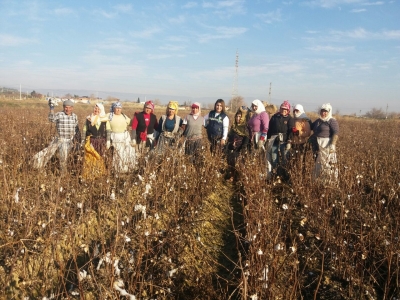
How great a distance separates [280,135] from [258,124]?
1.47ft

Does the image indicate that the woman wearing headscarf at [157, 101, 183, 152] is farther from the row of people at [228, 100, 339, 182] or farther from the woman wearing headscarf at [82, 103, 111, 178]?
the row of people at [228, 100, 339, 182]

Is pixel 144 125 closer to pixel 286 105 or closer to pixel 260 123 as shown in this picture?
pixel 260 123

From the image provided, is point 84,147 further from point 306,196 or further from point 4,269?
point 306,196

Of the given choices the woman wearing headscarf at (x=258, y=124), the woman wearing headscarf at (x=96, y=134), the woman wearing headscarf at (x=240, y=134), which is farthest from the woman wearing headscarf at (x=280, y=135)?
the woman wearing headscarf at (x=96, y=134)

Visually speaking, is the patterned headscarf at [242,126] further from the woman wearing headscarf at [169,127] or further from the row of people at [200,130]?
the woman wearing headscarf at [169,127]

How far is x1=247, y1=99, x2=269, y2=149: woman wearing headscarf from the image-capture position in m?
5.88

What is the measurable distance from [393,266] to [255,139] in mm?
3340

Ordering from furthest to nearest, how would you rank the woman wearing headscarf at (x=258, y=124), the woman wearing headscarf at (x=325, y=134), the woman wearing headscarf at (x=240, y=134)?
the woman wearing headscarf at (x=240, y=134)
the woman wearing headscarf at (x=258, y=124)
the woman wearing headscarf at (x=325, y=134)

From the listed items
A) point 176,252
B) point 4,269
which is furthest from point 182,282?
point 4,269

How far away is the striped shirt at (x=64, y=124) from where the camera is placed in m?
5.20

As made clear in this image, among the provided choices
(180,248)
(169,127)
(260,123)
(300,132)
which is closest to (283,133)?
(300,132)

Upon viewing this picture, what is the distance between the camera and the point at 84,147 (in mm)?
5207

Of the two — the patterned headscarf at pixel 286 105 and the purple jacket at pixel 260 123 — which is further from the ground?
the patterned headscarf at pixel 286 105

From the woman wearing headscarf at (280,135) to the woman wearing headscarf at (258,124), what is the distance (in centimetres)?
21
